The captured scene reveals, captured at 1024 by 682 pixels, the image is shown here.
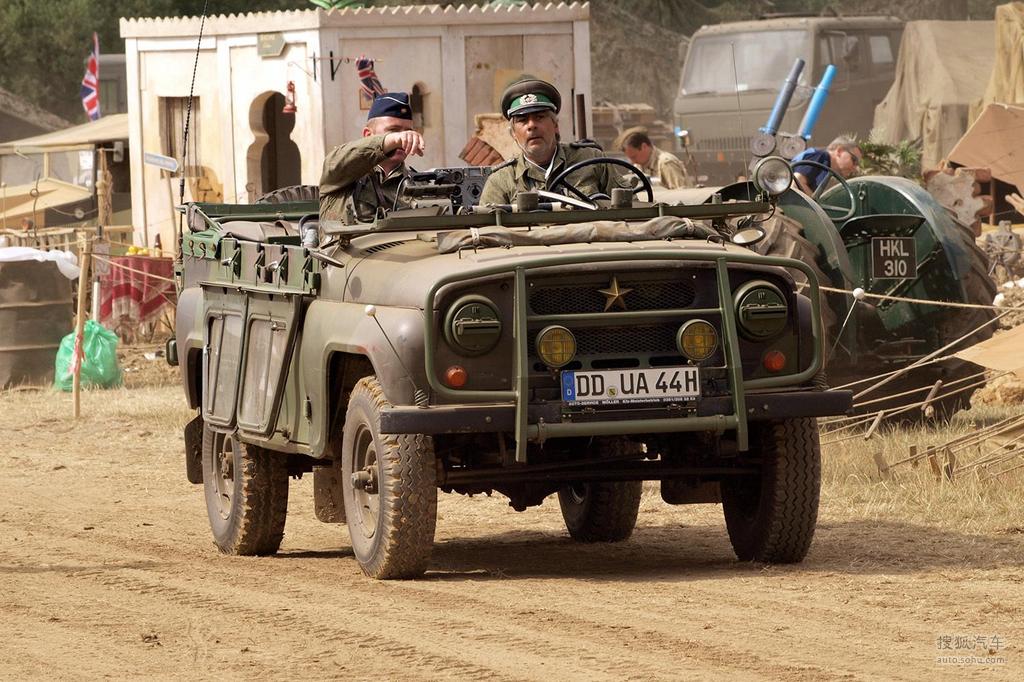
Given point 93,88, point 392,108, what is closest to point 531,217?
point 392,108

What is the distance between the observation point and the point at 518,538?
9672 mm

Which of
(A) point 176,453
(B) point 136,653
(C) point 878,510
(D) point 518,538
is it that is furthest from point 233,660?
(A) point 176,453

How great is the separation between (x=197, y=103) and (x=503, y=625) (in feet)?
55.1

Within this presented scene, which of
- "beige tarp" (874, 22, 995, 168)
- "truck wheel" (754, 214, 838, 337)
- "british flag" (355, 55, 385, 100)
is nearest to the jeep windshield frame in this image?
"truck wheel" (754, 214, 838, 337)

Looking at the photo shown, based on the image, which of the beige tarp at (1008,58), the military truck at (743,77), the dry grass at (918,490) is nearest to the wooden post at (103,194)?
the military truck at (743,77)

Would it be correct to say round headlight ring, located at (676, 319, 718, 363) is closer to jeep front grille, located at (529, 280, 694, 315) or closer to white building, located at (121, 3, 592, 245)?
jeep front grille, located at (529, 280, 694, 315)

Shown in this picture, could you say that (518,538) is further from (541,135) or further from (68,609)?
(68,609)

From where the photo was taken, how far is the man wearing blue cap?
28.0ft

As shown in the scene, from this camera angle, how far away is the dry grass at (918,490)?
9.25 m

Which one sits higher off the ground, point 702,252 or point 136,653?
point 702,252

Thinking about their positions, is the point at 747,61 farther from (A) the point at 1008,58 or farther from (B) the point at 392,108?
(B) the point at 392,108

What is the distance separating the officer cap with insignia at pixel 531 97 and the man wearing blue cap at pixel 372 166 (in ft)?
1.53

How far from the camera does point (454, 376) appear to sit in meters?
7.29

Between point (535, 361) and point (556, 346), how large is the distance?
3.9 inches
